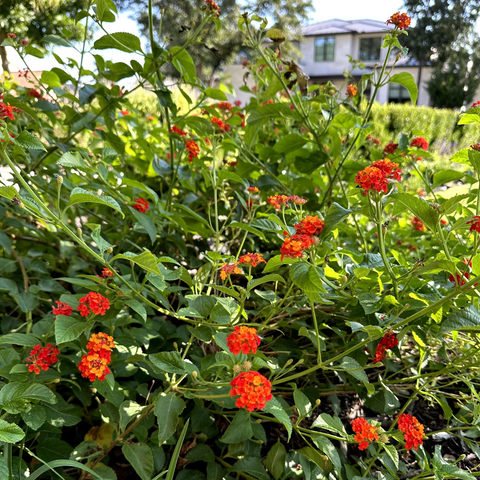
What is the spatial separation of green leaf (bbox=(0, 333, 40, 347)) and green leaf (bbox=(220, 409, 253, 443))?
0.47 meters

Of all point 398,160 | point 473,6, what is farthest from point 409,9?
point 398,160

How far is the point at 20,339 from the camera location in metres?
0.89

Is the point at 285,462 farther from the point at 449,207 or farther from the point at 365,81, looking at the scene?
the point at 365,81

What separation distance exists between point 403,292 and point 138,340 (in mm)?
695

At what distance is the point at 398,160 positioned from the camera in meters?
1.51

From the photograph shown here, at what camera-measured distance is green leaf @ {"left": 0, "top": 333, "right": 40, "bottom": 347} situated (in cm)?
87

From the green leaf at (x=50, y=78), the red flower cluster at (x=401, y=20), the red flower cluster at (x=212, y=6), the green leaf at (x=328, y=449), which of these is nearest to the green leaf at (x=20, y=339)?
the green leaf at (x=328, y=449)

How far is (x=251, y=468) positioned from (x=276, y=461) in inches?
2.5

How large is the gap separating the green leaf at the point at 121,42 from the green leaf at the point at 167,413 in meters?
1.01

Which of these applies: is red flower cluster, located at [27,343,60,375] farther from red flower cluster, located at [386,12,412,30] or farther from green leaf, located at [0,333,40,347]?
red flower cluster, located at [386,12,412,30]

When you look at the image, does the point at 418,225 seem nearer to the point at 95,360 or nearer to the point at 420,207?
the point at 420,207

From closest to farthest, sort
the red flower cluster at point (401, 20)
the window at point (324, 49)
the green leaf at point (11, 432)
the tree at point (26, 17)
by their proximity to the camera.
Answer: the green leaf at point (11, 432), the red flower cluster at point (401, 20), the tree at point (26, 17), the window at point (324, 49)

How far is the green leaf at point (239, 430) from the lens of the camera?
2.88 feet

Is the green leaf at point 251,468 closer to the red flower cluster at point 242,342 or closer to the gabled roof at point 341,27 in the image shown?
the red flower cluster at point 242,342
